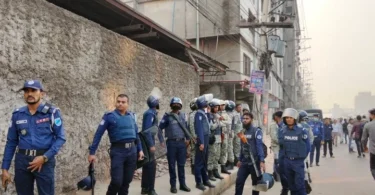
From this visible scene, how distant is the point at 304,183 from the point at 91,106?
4.23 meters

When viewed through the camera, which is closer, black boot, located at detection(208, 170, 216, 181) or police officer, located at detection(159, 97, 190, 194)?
police officer, located at detection(159, 97, 190, 194)

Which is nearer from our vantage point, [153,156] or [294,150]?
[294,150]

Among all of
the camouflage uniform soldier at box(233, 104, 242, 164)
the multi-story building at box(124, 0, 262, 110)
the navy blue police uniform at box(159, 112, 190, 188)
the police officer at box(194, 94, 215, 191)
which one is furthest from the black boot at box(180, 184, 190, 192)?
the multi-story building at box(124, 0, 262, 110)

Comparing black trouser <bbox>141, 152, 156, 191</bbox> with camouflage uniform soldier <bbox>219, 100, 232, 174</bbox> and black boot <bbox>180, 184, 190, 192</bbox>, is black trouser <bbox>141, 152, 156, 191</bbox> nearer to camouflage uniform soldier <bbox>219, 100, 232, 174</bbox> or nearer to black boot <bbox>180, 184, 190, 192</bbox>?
black boot <bbox>180, 184, 190, 192</bbox>

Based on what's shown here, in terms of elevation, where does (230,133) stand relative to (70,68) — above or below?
below

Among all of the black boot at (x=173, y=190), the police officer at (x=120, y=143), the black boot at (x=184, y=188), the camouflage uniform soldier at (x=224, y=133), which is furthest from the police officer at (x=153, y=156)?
the camouflage uniform soldier at (x=224, y=133)

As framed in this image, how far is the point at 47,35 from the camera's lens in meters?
5.67

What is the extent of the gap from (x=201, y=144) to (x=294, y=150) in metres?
1.81

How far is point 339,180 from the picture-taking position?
974cm

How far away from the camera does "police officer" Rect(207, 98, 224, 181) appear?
25.6 ft

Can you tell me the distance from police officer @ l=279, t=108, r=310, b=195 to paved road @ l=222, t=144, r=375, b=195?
2420mm

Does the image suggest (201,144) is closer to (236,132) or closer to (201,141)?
(201,141)

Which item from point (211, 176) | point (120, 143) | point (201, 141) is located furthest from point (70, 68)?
point (211, 176)

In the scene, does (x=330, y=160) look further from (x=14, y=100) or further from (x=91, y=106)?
(x=14, y=100)
